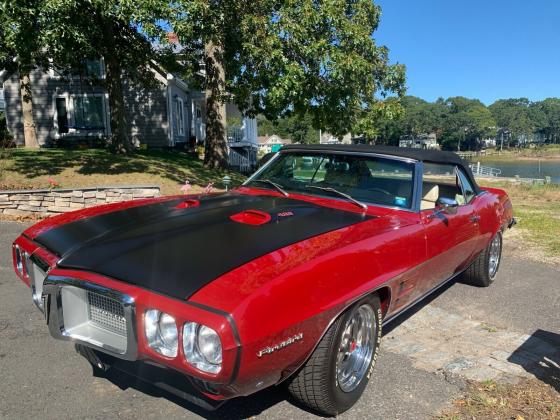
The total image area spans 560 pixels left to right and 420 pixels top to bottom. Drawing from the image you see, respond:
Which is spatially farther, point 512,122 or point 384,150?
point 512,122

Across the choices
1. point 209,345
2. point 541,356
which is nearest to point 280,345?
point 209,345

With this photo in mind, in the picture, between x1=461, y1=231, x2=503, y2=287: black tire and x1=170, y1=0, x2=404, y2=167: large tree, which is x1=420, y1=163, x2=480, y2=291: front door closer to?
x1=461, y1=231, x2=503, y2=287: black tire

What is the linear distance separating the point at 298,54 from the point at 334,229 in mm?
9478

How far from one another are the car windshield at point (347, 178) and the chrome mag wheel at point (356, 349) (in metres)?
1.10

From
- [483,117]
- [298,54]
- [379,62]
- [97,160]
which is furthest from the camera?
[483,117]

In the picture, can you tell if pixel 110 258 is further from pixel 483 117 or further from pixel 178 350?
pixel 483 117

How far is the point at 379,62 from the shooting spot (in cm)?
1419

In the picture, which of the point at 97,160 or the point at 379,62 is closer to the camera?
the point at 97,160

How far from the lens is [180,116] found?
22.9 m

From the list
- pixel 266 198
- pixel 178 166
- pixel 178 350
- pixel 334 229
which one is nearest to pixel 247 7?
pixel 178 166

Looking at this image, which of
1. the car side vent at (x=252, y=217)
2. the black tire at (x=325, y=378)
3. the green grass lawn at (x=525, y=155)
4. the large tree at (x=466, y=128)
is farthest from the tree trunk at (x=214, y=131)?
the large tree at (x=466, y=128)

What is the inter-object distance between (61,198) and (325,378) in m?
7.43

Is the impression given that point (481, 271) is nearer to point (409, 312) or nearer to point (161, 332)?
point (409, 312)

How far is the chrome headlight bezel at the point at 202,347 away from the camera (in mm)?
2012
